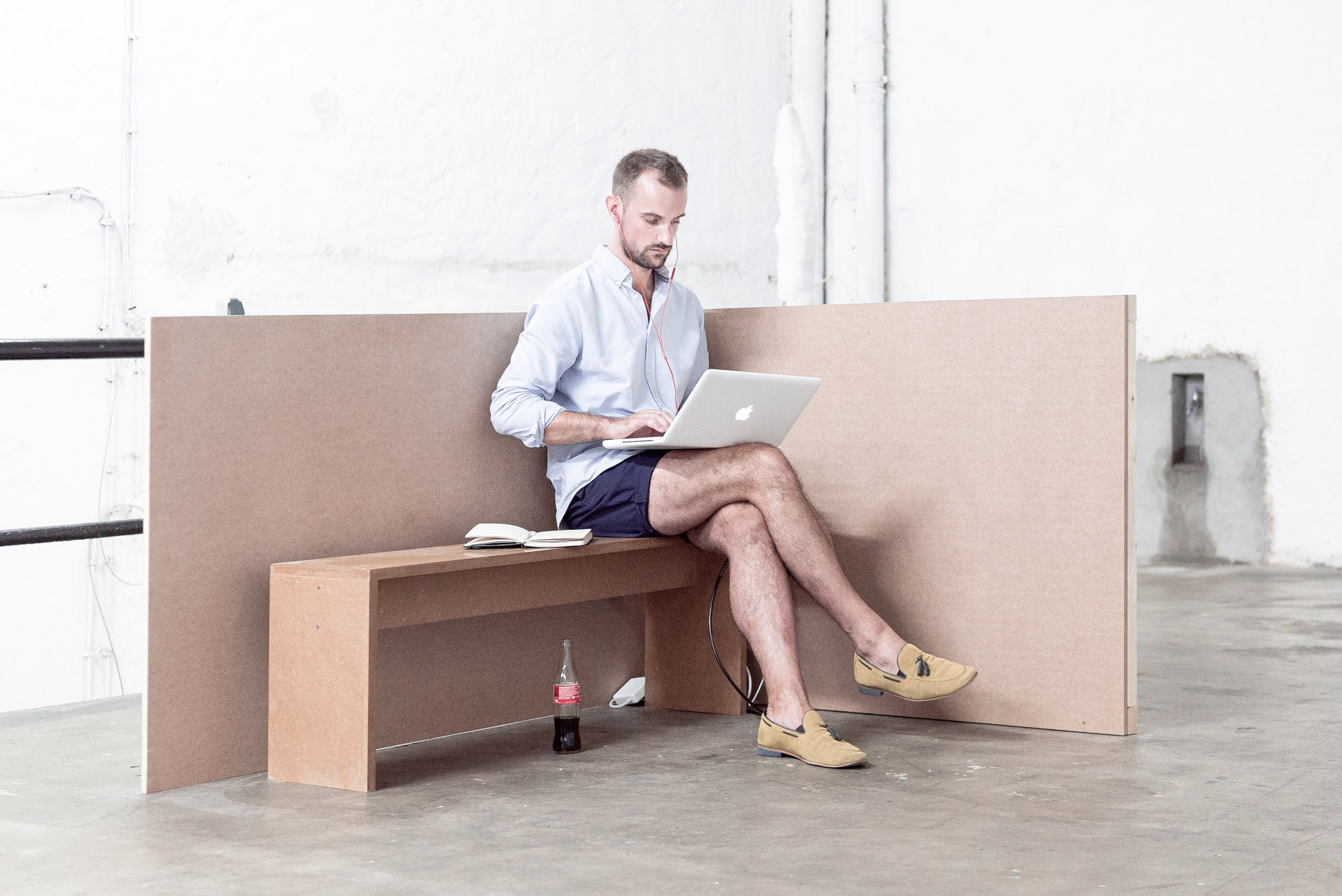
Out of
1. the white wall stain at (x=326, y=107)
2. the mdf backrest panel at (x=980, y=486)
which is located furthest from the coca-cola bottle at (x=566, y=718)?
the white wall stain at (x=326, y=107)

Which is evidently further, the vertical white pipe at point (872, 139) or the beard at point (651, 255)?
the vertical white pipe at point (872, 139)

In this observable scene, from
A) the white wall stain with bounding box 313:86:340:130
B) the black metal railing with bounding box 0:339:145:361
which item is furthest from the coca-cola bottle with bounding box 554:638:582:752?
the white wall stain with bounding box 313:86:340:130

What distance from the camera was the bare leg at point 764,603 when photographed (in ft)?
9.14

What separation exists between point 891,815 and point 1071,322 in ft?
3.87

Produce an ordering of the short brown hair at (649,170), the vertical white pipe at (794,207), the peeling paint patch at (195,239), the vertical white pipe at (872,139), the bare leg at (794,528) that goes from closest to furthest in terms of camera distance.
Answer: the bare leg at (794,528)
the short brown hair at (649,170)
the peeling paint patch at (195,239)
the vertical white pipe at (794,207)
the vertical white pipe at (872,139)

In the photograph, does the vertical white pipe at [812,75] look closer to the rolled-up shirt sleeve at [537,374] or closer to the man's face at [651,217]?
the man's face at [651,217]

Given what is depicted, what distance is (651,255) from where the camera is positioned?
3.14m

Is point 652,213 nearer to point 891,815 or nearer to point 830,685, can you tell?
point 830,685

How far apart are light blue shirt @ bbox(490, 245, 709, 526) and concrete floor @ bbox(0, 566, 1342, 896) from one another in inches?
23.2

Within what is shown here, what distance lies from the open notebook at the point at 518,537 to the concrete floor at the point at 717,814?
1.35 feet

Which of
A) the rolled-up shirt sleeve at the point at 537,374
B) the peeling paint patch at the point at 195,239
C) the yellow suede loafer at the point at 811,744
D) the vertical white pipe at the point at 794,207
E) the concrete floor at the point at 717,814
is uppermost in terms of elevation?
the vertical white pipe at the point at 794,207

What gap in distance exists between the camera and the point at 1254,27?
6.20 metres

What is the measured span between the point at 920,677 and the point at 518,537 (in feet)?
2.69

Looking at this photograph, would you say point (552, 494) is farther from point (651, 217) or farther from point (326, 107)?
point (326, 107)
